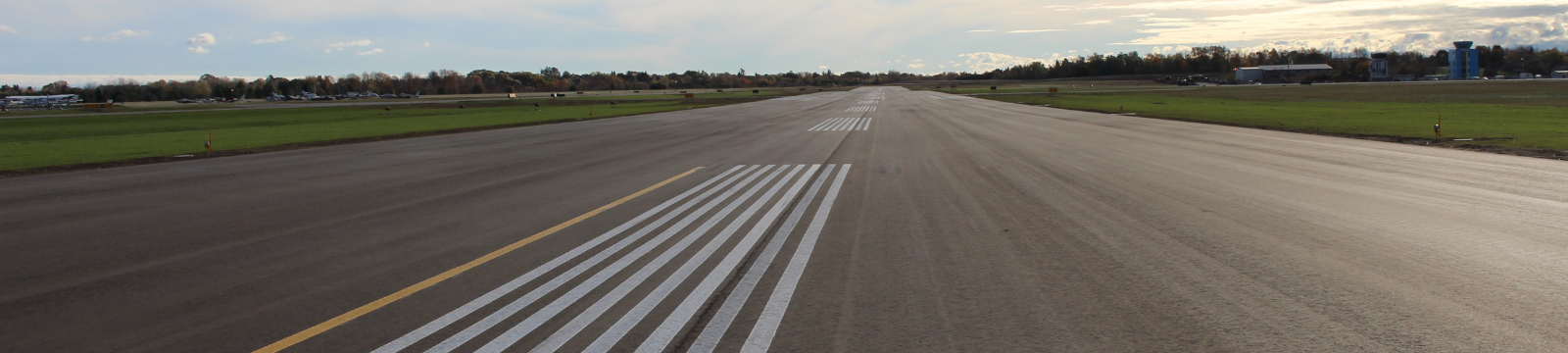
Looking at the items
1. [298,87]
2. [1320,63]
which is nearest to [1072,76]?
[1320,63]

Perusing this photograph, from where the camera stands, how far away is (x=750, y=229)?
7.62 metres

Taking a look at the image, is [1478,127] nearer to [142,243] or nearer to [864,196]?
[864,196]

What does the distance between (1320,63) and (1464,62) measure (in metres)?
38.3

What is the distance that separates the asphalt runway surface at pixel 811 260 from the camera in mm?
4309


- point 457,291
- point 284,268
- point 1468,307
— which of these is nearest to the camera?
point 1468,307

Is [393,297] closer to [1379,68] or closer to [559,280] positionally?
[559,280]

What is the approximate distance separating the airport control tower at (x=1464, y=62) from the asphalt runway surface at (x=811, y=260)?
542ft

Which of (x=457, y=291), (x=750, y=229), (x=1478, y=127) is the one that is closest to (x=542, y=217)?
(x=750, y=229)

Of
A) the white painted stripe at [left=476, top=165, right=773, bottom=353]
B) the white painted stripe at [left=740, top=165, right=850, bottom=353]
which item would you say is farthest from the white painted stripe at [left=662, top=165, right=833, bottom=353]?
the white painted stripe at [left=476, top=165, right=773, bottom=353]

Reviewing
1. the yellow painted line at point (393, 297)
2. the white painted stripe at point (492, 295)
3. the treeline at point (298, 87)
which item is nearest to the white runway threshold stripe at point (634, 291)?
the white painted stripe at point (492, 295)

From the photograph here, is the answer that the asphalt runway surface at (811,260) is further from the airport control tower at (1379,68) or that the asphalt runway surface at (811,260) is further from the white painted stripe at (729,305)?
the airport control tower at (1379,68)

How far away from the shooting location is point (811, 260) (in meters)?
6.15

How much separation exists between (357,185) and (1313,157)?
53.7ft

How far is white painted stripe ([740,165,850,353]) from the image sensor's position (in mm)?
4121
